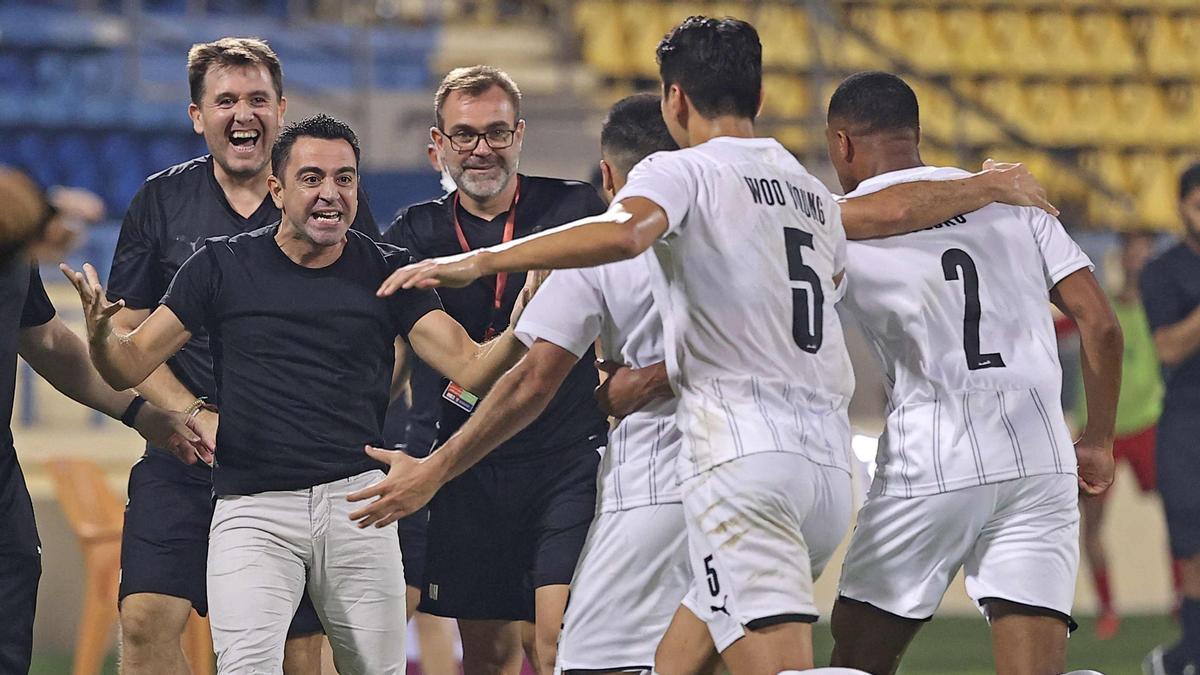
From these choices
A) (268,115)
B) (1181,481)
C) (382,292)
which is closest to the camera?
(382,292)

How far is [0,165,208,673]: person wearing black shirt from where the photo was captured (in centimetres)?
462

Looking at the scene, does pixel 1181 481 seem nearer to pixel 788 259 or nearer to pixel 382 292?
pixel 788 259

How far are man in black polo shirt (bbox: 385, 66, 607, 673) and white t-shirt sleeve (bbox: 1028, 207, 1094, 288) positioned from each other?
1.45m

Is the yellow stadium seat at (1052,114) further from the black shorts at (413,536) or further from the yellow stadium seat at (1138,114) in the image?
the black shorts at (413,536)

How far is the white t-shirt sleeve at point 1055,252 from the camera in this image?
477 centimetres

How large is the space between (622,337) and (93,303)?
1.35 m

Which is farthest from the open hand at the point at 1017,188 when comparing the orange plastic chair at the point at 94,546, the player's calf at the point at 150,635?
the orange plastic chair at the point at 94,546

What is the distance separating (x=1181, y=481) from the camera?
27.0 ft

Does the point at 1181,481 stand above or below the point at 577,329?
below

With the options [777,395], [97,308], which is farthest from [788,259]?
[97,308]

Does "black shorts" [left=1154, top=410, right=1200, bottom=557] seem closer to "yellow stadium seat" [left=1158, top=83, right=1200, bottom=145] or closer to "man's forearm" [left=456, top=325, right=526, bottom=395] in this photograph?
"man's forearm" [left=456, top=325, right=526, bottom=395]

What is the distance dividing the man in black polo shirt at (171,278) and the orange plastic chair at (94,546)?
276 centimetres

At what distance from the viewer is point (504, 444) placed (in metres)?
5.48

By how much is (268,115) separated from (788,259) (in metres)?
2.16
